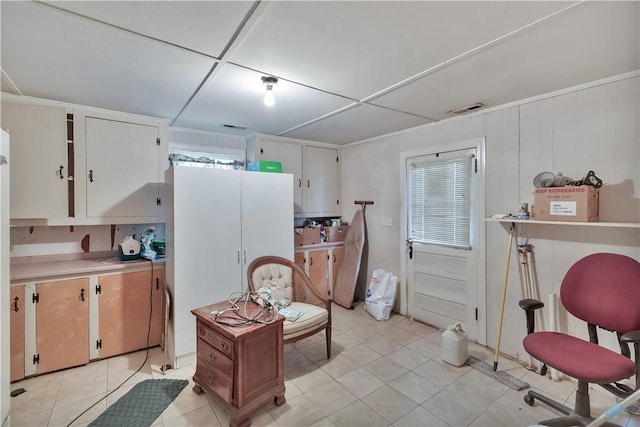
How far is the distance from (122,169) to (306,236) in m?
2.29

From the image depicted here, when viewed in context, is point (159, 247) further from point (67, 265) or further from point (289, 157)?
point (289, 157)

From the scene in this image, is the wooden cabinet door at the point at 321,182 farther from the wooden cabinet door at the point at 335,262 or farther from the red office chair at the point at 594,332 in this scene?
the red office chair at the point at 594,332

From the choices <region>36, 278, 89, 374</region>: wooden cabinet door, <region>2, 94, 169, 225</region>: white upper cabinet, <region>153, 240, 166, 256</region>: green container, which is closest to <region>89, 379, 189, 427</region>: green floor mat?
<region>36, 278, 89, 374</region>: wooden cabinet door

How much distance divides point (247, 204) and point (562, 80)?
2863mm

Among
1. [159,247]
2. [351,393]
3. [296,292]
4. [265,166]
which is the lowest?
[351,393]

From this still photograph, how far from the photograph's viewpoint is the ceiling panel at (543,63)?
5.01 feet

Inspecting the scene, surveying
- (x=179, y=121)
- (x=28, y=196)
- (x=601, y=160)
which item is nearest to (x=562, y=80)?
(x=601, y=160)

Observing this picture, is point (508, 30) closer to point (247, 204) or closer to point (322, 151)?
point (247, 204)

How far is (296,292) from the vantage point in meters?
3.12

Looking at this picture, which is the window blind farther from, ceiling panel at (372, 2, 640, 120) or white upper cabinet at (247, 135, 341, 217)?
white upper cabinet at (247, 135, 341, 217)

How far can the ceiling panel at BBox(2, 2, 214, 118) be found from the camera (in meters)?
1.52

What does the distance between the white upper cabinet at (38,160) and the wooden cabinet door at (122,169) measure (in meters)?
0.20

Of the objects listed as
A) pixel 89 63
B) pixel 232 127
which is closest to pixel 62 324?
pixel 89 63

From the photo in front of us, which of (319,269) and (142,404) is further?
(319,269)
